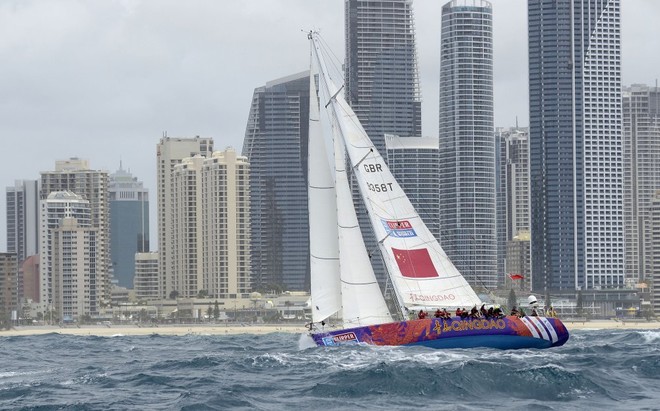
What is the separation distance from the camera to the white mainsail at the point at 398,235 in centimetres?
6128

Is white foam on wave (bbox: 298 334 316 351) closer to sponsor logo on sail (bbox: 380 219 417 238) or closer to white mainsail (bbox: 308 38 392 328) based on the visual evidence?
white mainsail (bbox: 308 38 392 328)

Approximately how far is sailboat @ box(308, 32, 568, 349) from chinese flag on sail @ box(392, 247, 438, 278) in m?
0.04

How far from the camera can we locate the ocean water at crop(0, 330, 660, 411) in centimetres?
4334

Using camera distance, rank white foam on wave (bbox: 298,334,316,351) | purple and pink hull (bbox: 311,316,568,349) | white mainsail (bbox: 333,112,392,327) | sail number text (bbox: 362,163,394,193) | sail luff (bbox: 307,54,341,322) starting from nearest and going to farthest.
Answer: purple and pink hull (bbox: 311,316,568,349)
sail number text (bbox: 362,163,394,193)
white mainsail (bbox: 333,112,392,327)
white foam on wave (bbox: 298,334,316,351)
sail luff (bbox: 307,54,341,322)

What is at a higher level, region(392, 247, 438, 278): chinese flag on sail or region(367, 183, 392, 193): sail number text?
region(367, 183, 392, 193): sail number text

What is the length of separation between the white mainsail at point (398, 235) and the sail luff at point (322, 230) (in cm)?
180

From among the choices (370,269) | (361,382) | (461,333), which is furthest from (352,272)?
(361,382)

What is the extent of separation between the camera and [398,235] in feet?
201

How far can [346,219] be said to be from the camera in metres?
62.6

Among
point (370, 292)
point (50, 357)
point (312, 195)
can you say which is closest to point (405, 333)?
point (370, 292)

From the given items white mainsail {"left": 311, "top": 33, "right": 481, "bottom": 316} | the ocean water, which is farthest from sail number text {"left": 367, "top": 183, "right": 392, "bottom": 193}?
the ocean water

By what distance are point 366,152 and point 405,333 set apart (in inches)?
319

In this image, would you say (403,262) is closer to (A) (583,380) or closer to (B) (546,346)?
(B) (546,346)

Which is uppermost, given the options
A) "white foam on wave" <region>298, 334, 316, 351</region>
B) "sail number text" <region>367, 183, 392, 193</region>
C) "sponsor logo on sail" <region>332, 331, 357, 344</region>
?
"sail number text" <region>367, 183, 392, 193</region>
